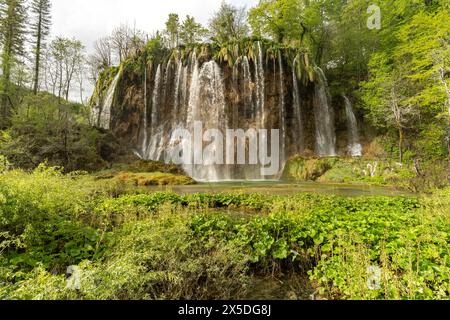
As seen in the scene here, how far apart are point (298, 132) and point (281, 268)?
67.5ft

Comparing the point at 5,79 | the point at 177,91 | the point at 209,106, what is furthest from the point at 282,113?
the point at 5,79

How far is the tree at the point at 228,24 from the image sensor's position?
97.8 feet

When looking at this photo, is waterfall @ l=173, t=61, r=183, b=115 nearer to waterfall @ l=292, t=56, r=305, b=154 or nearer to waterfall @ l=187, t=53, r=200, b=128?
waterfall @ l=187, t=53, r=200, b=128

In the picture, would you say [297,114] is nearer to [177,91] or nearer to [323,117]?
[323,117]

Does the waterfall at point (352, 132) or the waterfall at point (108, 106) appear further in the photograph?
the waterfall at point (108, 106)

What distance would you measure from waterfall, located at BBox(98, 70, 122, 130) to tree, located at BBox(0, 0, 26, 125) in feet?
25.0

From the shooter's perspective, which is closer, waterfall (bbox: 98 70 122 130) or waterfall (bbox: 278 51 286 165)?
waterfall (bbox: 278 51 286 165)

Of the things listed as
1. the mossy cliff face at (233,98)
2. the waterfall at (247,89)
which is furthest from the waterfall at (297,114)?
the waterfall at (247,89)

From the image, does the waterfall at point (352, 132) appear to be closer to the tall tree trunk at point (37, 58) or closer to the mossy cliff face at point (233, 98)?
the mossy cliff face at point (233, 98)

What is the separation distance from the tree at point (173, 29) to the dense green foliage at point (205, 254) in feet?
106

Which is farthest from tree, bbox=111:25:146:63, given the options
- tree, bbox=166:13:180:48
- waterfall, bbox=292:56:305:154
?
waterfall, bbox=292:56:305:154
